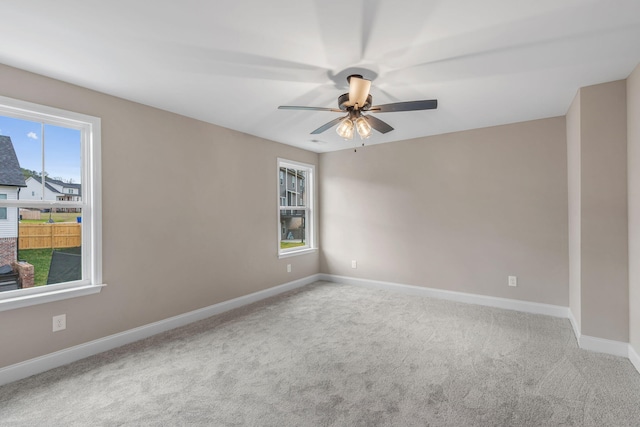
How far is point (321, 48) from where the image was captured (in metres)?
2.09

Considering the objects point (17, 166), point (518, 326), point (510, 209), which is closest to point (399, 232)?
point (510, 209)

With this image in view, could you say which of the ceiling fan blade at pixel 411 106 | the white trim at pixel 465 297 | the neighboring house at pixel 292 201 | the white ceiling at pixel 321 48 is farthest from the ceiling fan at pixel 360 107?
the white trim at pixel 465 297

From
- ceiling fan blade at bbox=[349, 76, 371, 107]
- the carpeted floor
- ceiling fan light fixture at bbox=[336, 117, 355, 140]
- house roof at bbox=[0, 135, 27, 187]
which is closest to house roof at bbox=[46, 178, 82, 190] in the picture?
house roof at bbox=[0, 135, 27, 187]

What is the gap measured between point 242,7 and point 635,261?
3470mm

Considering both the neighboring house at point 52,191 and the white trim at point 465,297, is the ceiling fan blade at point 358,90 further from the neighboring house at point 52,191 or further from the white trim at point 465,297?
the white trim at point 465,297

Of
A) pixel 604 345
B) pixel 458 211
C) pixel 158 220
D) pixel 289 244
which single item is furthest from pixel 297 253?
pixel 604 345

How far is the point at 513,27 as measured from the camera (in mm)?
1870

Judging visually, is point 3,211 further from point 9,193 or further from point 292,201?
point 292,201

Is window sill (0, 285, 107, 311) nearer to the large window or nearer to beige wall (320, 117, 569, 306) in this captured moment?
the large window

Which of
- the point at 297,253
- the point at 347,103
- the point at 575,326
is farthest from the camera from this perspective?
the point at 297,253

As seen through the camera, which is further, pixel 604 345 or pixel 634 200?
pixel 604 345

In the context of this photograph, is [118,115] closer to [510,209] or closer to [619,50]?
[619,50]

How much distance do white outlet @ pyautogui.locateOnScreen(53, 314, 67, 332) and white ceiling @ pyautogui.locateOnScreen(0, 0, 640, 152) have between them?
201cm

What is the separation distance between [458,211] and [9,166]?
4.82m
